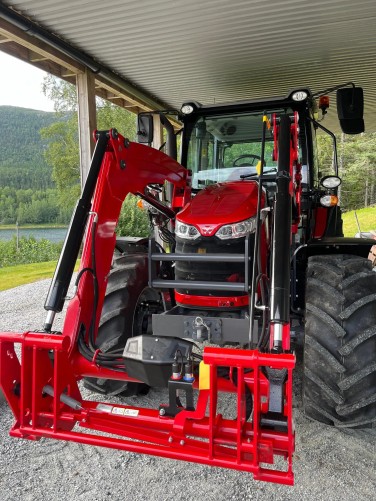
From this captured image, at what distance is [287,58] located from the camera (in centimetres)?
522

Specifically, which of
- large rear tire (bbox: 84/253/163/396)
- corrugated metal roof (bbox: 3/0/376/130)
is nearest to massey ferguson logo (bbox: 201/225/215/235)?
large rear tire (bbox: 84/253/163/396)

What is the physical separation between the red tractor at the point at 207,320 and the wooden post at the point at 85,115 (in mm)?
1867

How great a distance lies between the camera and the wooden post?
197 inches

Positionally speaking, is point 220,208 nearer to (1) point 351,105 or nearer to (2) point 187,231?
(2) point 187,231

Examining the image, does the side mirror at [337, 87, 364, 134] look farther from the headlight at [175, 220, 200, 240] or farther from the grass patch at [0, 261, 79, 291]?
the grass patch at [0, 261, 79, 291]

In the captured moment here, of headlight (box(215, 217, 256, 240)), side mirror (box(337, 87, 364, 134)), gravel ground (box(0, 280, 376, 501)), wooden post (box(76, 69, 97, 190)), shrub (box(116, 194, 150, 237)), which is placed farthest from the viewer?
shrub (box(116, 194, 150, 237))

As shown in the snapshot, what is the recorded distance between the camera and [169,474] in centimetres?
222

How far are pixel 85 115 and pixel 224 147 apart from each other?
2.16 meters

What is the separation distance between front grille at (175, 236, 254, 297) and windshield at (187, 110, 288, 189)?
1221 mm

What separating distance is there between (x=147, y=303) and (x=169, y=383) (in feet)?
3.85

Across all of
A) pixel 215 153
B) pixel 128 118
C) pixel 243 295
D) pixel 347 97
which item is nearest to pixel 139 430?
pixel 243 295

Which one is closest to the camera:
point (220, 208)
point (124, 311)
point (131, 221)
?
point (220, 208)

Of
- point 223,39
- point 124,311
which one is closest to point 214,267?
point 124,311

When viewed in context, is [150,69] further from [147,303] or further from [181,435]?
[181,435]
